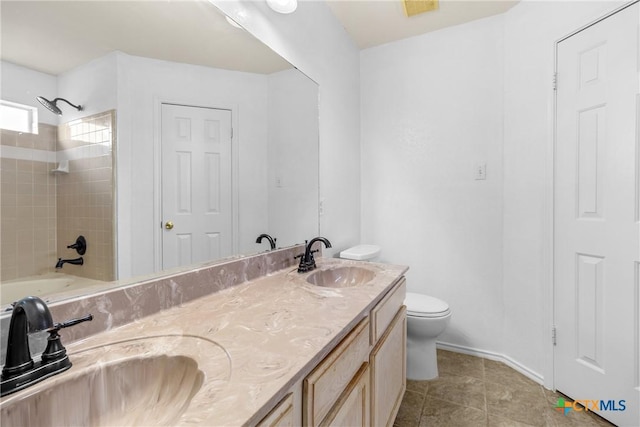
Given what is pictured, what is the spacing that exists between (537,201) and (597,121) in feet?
1.79

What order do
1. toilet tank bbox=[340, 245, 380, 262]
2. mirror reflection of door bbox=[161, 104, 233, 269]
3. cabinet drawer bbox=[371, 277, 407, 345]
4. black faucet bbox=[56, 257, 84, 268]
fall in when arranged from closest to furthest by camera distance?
black faucet bbox=[56, 257, 84, 268], mirror reflection of door bbox=[161, 104, 233, 269], cabinet drawer bbox=[371, 277, 407, 345], toilet tank bbox=[340, 245, 380, 262]

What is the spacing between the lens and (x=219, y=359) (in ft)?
2.13

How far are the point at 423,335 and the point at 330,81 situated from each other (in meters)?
1.87

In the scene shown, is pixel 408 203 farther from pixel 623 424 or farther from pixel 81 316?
pixel 81 316

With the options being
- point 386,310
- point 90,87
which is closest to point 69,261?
point 90,87

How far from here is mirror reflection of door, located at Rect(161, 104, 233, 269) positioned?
1.01 metres

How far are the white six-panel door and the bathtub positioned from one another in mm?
2278

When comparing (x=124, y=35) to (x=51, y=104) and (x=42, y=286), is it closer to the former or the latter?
(x=51, y=104)

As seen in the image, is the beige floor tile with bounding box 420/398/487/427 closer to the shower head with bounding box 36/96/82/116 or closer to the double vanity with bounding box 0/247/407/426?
the double vanity with bounding box 0/247/407/426

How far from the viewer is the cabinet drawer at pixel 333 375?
0.70 metres

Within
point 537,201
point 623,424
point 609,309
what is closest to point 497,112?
point 537,201

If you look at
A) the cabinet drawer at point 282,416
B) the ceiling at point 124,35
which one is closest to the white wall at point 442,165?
the ceiling at point 124,35

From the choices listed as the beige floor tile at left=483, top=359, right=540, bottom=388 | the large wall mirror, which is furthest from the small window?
the beige floor tile at left=483, top=359, right=540, bottom=388

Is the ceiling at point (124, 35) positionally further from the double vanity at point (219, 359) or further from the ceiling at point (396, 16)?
the ceiling at point (396, 16)
